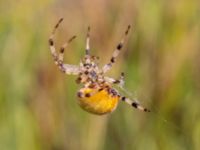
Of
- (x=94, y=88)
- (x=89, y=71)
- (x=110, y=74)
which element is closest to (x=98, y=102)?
(x=94, y=88)

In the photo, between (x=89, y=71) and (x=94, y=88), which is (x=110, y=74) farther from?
(x=94, y=88)

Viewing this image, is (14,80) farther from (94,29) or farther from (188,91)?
(188,91)

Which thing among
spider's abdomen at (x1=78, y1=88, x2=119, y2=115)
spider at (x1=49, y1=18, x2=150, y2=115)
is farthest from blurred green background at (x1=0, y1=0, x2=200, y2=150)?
spider's abdomen at (x1=78, y1=88, x2=119, y2=115)

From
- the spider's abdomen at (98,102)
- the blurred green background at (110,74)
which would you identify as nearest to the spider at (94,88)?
the spider's abdomen at (98,102)

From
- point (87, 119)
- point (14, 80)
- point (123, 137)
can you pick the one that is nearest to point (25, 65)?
point (14, 80)

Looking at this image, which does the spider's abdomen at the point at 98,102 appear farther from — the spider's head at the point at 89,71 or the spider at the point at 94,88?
the spider's head at the point at 89,71

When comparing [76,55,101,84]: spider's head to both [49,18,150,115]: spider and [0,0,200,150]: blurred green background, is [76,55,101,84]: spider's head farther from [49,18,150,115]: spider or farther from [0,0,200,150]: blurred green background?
Answer: [0,0,200,150]: blurred green background
